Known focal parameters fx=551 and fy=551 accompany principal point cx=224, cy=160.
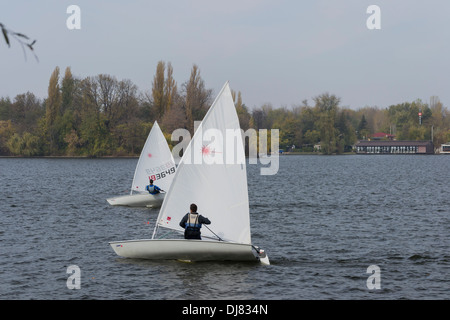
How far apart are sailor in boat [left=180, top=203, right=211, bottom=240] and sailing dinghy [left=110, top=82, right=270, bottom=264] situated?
0.34 m

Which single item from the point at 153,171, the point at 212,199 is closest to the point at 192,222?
the point at 212,199

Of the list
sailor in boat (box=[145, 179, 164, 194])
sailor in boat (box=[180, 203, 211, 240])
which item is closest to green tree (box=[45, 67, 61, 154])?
sailor in boat (box=[145, 179, 164, 194])

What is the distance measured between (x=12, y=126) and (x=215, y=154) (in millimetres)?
123537

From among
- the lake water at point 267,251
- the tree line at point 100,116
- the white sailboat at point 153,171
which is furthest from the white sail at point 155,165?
the tree line at point 100,116

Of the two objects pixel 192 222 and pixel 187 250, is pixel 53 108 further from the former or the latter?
pixel 192 222

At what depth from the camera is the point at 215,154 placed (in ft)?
61.8

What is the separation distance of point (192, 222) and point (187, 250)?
1123mm

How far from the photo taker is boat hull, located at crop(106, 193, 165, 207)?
3459cm

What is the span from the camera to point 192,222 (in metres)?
18.4

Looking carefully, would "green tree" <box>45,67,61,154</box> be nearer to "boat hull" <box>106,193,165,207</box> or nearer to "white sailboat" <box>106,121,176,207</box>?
"boat hull" <box>106,193,165,207</box>

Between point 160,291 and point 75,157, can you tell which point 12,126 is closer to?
point 75,157

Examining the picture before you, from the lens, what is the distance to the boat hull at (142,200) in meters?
34.6

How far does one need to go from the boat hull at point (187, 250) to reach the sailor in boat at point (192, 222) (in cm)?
31
